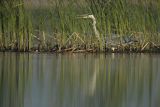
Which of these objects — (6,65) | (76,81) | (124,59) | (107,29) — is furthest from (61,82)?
(107,29)

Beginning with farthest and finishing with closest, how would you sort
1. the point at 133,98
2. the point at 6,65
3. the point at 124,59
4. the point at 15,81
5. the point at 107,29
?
the point at 107,29, the point at 124,59, the point at 6,65, the point at 15,81, the point at 133,98

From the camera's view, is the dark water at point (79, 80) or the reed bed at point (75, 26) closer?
the dark water at point (79, 80)

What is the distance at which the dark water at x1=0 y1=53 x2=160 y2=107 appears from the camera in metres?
9.11

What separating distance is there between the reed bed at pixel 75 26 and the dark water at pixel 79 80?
0.43 metres

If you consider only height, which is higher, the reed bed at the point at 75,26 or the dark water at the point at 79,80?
the reed bed at the point at 75,26

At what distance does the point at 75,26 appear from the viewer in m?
16.3

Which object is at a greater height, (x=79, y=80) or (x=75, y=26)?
(x=75, y=26)

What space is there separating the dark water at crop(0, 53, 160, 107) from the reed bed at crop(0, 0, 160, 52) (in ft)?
1.43

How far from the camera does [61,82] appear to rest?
436 inches

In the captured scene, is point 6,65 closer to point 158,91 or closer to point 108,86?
point 108,86

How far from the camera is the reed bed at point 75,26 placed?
16078 mm

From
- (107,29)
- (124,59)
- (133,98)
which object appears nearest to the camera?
(133,98)

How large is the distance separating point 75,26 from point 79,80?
5.13 m

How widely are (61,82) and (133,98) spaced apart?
76.9 inches
